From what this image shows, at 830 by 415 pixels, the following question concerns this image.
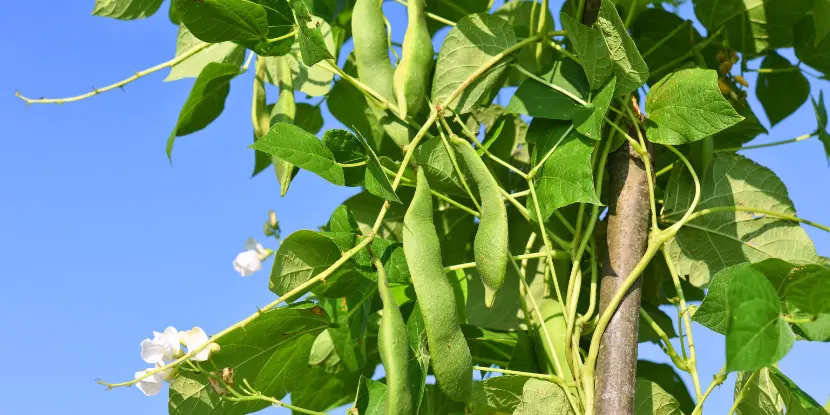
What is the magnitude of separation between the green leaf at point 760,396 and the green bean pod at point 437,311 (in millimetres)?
385

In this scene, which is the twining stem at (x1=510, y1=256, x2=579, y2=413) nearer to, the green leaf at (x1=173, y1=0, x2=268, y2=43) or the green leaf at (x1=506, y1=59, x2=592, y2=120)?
the green leaf at (x1=506, y1=59, x2=592, y2=120)

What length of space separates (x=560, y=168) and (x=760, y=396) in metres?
0.41

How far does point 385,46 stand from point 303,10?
0.17 meters

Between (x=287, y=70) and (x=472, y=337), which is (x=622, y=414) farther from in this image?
(x=287, y=70)

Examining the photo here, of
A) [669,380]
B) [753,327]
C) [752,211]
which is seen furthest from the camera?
[669,380]

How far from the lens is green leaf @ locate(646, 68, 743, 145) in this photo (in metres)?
1.10

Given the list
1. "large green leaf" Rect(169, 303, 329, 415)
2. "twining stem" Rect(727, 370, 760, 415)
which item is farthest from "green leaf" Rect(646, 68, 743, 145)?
"large green leaf" Rect(169, 303, 329, 415)

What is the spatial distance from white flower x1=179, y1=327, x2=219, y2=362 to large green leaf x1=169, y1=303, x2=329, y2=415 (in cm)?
3

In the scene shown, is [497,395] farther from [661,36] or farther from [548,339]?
[661,36]

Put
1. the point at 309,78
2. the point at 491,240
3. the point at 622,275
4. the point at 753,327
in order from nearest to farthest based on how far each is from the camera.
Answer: the point at 753,327 < the point at 491,240 < the point at 622,275 < the point at 309,78

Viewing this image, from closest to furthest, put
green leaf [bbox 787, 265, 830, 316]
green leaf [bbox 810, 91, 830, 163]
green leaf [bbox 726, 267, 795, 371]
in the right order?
green leaf [bbox 726, 267, 795, 371] → green leaf [bbox 787, 265, 830, 316] → green leaf [bbox 810, 91, 830, 163]

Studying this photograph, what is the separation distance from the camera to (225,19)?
1.11 m

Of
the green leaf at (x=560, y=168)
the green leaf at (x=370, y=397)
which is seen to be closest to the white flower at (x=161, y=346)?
the green leaf at (x=370, y=397)

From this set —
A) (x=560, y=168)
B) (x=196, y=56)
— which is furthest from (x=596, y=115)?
(x=196, y=56)
